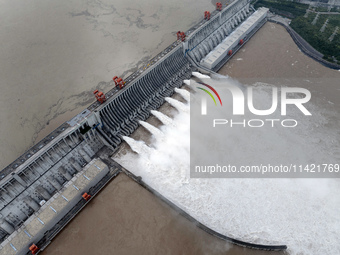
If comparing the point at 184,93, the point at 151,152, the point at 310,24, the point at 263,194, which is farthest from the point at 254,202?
the point at 310,24

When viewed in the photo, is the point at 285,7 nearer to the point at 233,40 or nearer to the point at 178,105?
the point at 233,40

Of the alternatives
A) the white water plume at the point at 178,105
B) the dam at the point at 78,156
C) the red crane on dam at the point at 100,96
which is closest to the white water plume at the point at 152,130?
the dam at the point at 78,156

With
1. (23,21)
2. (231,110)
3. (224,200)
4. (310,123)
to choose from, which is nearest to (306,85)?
(310,123)

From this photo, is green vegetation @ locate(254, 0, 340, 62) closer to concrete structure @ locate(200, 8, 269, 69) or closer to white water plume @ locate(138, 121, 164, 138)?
concrete structure @ locate(200, 8, 269, 69)

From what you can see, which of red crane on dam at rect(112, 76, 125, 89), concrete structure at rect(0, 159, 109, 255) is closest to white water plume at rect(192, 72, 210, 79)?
red crane on dam at rect(112, 76, 125, 89)

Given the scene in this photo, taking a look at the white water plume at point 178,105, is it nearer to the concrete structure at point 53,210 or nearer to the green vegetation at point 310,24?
the concrete structure at point 53,210

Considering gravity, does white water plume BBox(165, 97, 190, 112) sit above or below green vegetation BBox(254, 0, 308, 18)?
below

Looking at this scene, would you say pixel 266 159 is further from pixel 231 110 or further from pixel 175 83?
pixel 175 83
